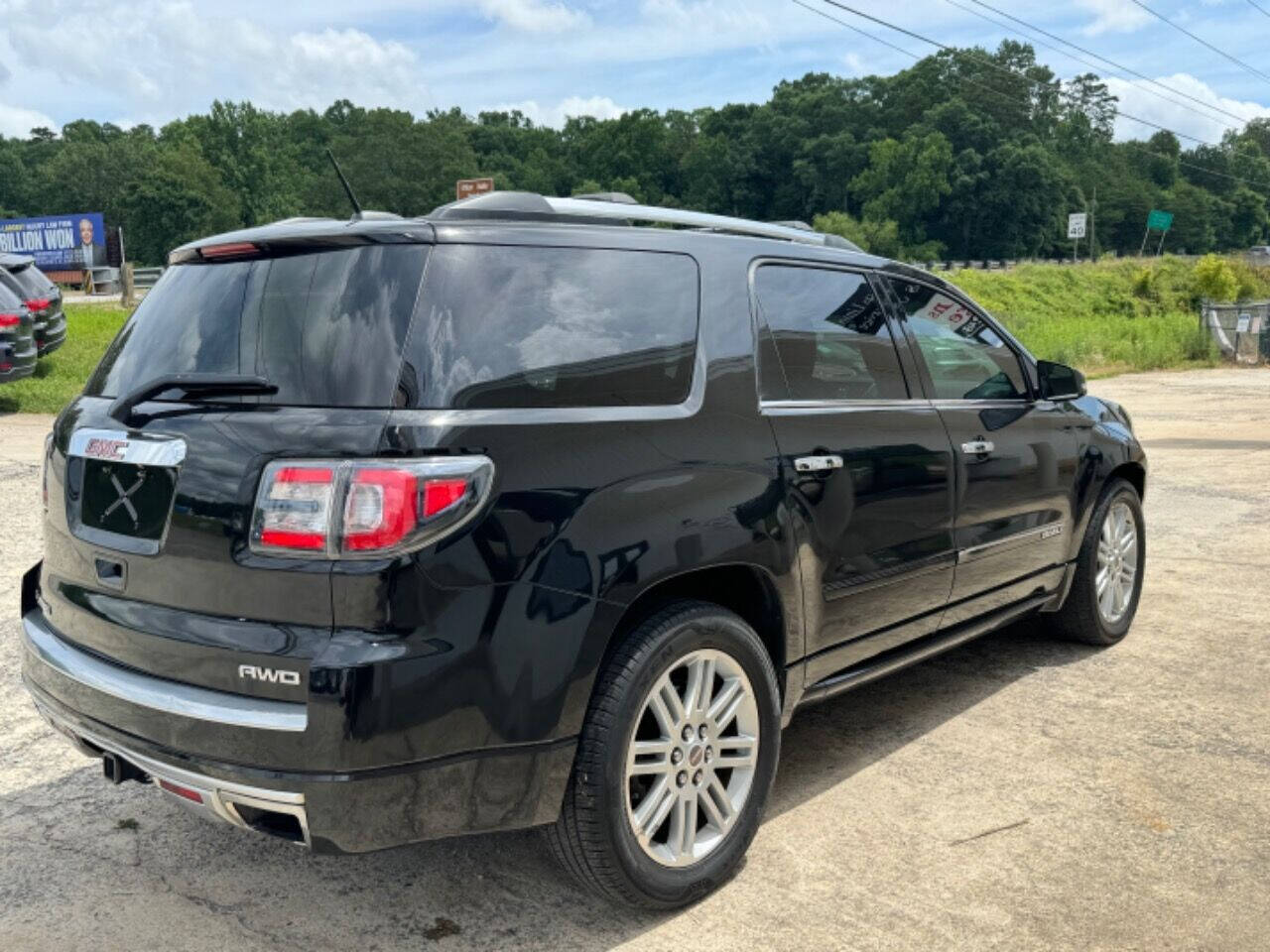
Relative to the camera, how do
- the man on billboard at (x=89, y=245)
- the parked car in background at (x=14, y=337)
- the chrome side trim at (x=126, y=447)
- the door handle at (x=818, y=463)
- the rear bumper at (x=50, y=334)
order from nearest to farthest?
the chrome side trim at (x=126, y=447)
the door handle at (x=818, y=463)
the parked car in background at (x=14, y=337)
the rear bumper at (x=50, y=334)
the man on billboard at (x=89, y=245)

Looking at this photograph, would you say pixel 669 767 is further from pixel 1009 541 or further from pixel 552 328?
pixel 1009 541

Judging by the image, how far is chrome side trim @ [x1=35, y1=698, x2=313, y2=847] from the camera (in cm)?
259

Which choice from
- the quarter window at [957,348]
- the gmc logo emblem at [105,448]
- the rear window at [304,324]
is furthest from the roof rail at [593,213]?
the gmc logo emblem at [105,448]

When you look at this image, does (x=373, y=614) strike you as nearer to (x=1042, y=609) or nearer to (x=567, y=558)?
(x=567, y=558)

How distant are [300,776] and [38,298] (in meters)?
16.9

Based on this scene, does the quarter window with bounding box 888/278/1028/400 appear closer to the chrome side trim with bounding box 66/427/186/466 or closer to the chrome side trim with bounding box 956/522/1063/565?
the chrome side trim with bounding box 956/522/1063/565

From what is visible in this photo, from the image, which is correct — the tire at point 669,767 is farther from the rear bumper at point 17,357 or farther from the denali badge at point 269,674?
the rear bumper at point 17,357

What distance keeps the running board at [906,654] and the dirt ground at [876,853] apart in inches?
13.6

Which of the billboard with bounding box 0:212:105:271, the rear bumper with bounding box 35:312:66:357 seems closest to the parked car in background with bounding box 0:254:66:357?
the rear bumper with bounding box 35:312:66:357

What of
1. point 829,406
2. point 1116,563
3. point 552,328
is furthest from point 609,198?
point 1116,563

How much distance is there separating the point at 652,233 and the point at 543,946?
6.31ft

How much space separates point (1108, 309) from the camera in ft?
167

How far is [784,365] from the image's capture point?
11.8 ft

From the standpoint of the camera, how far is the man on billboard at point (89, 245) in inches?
1839
